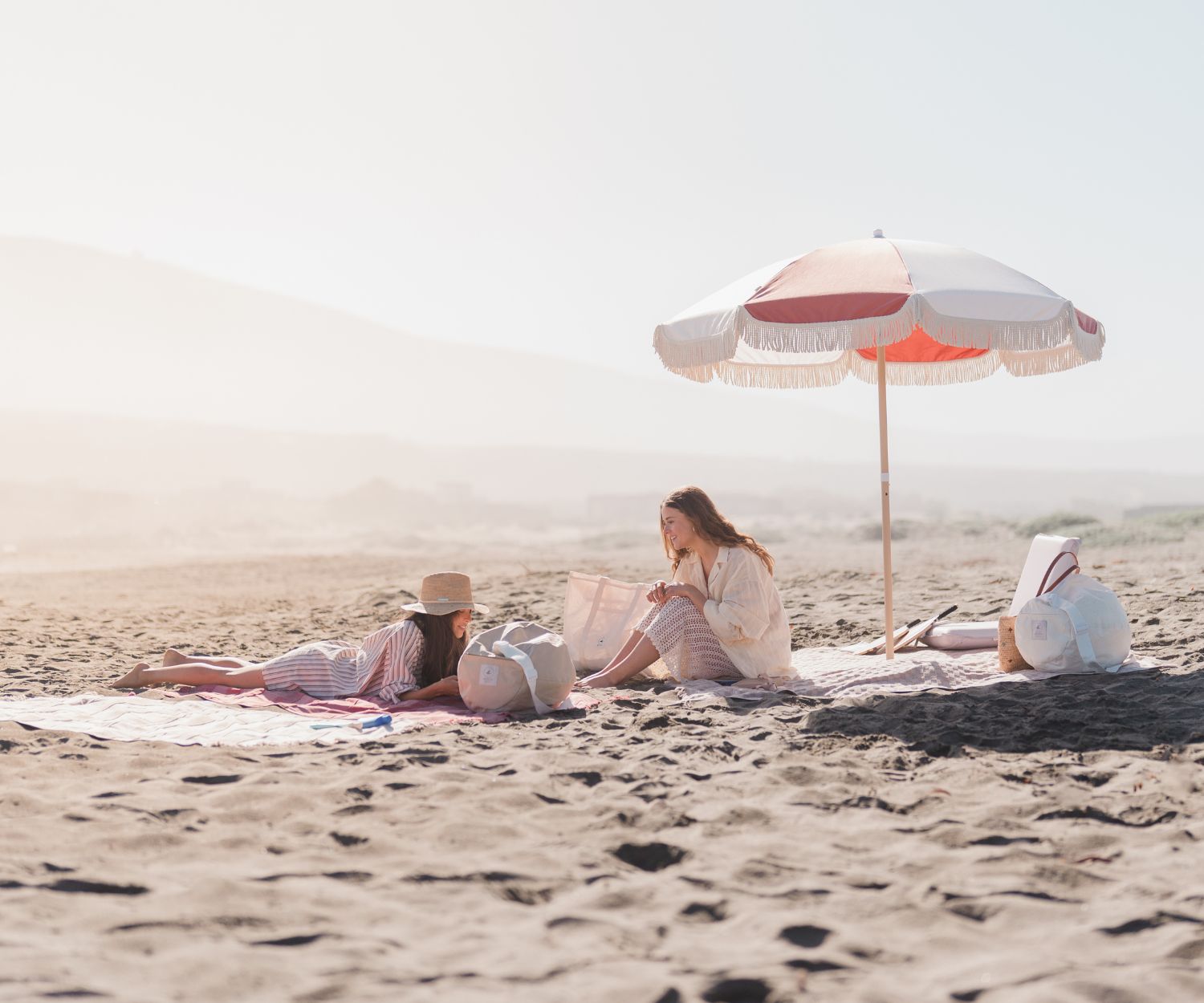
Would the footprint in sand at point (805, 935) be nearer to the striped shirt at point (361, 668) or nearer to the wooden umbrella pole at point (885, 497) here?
the striped shirt at point (361, 668)

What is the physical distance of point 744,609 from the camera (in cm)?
587

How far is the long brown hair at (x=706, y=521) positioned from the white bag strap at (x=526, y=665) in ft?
3.39

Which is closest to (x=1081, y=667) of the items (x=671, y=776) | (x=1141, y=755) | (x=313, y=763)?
(x=1141, y=755)

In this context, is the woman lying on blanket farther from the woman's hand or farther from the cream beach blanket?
the cream beach blanket

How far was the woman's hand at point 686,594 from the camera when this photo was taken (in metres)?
6.00

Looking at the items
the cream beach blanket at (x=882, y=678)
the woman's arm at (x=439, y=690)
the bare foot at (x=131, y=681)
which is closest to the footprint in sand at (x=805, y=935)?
the cream beach blanket at (x=882, y=678)

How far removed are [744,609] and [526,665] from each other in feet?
4.29

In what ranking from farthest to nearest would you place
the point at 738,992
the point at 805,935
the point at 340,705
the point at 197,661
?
the point at 197,661
the point at 340,705
the point at 805,935
the point at 738,992

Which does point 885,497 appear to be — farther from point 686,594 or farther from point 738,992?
point 738,992

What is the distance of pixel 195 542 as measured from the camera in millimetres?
29984

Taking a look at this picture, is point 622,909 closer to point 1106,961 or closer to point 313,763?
point 1106,961

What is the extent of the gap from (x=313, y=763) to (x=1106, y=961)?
295 cm

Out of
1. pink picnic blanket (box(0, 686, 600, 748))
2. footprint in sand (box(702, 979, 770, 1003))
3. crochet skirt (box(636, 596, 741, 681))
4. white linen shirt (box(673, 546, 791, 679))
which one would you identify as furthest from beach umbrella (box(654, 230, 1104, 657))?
footprint in sand (box(702, 979, 770, 1003))

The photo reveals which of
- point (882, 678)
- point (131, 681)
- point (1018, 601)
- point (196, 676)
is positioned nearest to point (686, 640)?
point (882, 678)
